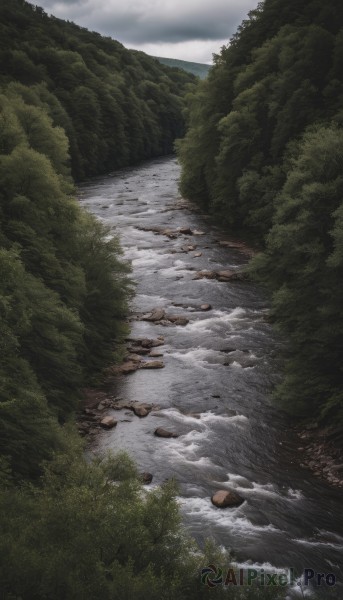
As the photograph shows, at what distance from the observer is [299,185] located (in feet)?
67.1

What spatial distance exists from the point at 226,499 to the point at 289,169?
22.0m

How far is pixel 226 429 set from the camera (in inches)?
680

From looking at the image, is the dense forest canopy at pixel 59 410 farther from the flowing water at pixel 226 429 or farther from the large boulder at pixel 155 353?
the flowing water at pixel 226 429

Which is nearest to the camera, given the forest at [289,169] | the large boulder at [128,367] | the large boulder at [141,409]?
the forest at [289,169]

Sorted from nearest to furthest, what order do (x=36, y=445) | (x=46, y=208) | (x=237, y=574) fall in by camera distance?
(x=237, y=574) < (x=36, y=445) < (x=46, y=208)

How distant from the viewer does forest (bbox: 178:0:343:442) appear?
1747 centimetres

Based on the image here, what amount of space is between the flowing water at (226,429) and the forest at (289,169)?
157cm

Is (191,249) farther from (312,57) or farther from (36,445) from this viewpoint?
(36,445)

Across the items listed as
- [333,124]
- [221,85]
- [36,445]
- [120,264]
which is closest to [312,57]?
[333,124]

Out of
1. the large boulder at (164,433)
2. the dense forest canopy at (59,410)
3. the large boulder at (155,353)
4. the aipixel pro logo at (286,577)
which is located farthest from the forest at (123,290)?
the large boulder at (164,433)

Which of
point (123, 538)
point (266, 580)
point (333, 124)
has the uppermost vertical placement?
point (333, 124)

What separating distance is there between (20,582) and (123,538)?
1907 mm

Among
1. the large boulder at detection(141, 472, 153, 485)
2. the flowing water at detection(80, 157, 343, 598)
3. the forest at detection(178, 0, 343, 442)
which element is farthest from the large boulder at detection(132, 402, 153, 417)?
the forest at detection(178, 0, 343, 442)

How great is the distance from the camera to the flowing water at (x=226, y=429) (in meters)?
12.7
